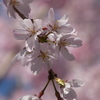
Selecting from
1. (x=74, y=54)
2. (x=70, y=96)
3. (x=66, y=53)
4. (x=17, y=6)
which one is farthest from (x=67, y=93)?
(x=74, y=54)

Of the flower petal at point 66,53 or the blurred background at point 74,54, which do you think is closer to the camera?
the flower petal at point 66,53

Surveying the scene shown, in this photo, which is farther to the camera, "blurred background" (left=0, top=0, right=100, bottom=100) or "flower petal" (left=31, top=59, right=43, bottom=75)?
"blurred background" (left=0, top=0, right=100, bottom=100)

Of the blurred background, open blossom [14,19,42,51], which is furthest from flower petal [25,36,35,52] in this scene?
the blurred background

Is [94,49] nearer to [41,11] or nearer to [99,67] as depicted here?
[99,67]

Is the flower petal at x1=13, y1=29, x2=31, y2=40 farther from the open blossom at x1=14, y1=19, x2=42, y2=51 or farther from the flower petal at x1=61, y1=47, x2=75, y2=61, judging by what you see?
the flower petal at x1=61, y1=47, x2=75, y2=61

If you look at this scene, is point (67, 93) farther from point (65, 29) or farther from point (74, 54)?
point (74, 54)

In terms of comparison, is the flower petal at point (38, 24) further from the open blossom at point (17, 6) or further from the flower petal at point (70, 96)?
the flower petal at point (70, 96)

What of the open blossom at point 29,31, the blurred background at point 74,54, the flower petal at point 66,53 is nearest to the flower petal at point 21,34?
the open blossom at point 29,31
